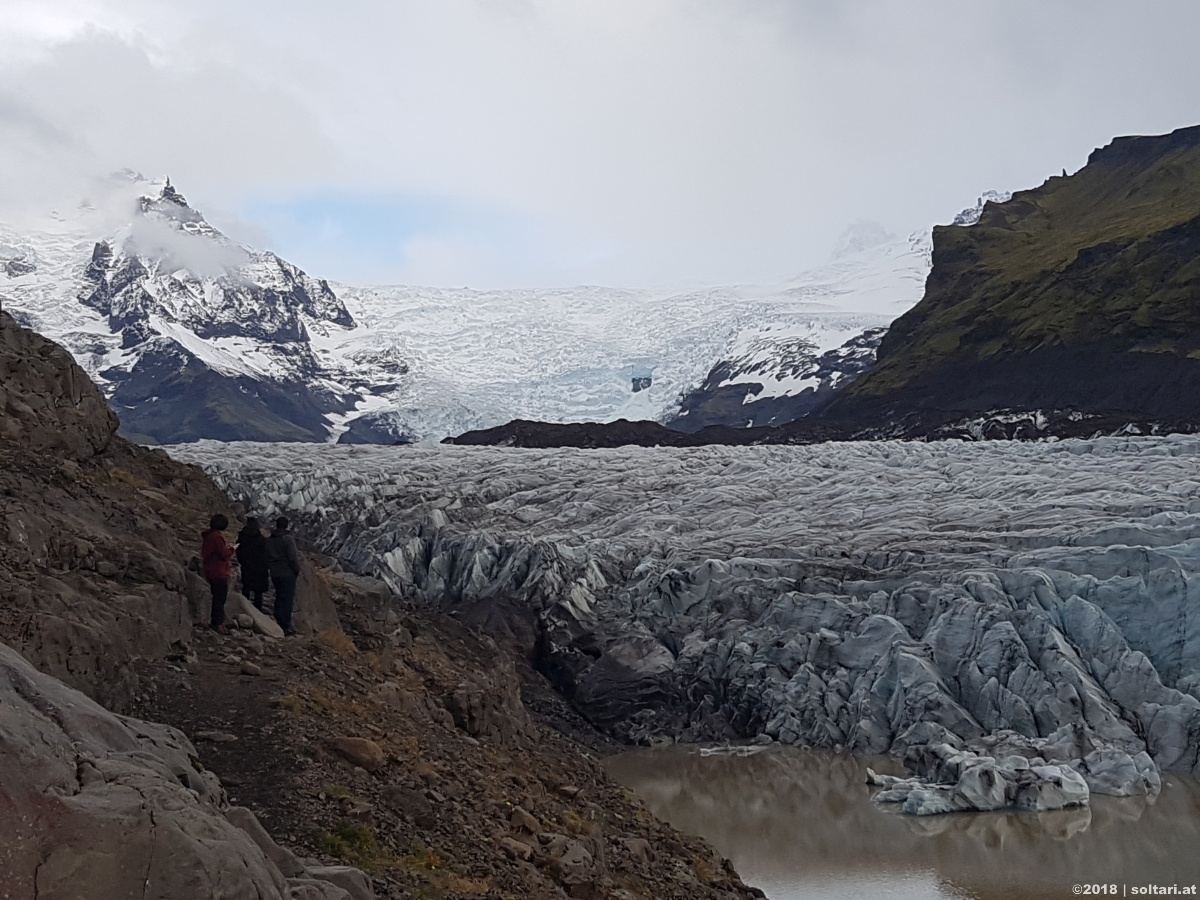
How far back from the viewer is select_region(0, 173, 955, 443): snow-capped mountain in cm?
10500

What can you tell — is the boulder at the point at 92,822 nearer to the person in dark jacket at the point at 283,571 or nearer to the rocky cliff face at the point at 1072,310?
the person in dark jacket at the point at 283,571

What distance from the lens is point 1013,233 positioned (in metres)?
79.3

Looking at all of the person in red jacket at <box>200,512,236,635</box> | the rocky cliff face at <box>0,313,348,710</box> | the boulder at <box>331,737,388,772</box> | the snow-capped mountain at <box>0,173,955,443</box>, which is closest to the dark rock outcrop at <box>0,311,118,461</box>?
the rocky cliff face at <box>0,313,348,710</box>

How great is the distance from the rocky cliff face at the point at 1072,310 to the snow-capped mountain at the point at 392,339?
30673mm

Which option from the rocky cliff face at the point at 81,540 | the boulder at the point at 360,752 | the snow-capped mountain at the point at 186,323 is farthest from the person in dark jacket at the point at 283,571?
the snow-capped mountain at the point at 186,323

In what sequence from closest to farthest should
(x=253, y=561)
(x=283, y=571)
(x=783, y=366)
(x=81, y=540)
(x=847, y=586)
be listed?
1. (x=81, y=540)
2. (x=283, y=571)
3. (x=253, y=561)
4. (x=847, y=586)
5. (x=783, y=366)

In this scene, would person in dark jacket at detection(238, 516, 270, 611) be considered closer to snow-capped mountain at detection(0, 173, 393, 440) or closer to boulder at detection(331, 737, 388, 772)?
boulder at detection(331, 737, 388, 772)

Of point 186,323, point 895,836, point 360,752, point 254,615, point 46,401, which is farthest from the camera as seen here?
point 186,323

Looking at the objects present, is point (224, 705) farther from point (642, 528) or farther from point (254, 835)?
point (642, 528)

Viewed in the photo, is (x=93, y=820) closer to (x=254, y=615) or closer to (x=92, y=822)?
(x=92, y=822)

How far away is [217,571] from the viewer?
31.8 ft

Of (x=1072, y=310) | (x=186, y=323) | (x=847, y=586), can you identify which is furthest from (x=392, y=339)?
(x=847, y=586)

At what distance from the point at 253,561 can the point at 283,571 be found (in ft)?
1.15

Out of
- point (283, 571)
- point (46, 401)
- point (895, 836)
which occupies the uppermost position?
point (46, 401)
